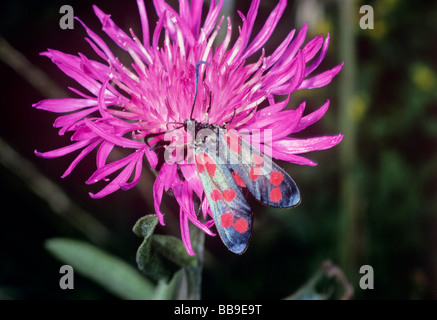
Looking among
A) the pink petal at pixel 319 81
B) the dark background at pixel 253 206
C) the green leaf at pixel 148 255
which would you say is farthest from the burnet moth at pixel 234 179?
the dark background at pixel 253 206

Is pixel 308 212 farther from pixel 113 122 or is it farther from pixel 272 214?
pixel 113 122

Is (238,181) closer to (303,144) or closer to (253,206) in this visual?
(303,144)

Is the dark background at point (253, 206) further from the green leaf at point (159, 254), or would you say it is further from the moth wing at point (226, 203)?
the moth wing at point (226, 203)

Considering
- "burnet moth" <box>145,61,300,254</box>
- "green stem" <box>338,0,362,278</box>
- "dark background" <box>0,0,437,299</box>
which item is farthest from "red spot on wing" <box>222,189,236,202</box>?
"green stem" <box>338,0,362,278</box>

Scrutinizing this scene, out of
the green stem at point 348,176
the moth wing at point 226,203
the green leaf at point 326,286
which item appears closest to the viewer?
the moth wing at point 226,203

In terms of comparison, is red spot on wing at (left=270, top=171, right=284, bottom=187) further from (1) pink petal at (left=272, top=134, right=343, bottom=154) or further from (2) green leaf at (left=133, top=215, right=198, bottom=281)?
(2) green leaf at (left=133, top=215, right=198, bottom=281)

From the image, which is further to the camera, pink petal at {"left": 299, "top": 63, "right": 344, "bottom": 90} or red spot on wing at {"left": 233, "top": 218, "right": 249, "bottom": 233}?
pink petal at {"left": 299, "top": 63, "right": 344, "bottom": 90}
